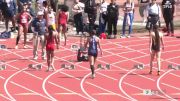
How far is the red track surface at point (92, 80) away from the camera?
53.0ft

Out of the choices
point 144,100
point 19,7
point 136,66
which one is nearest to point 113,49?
point 136,66

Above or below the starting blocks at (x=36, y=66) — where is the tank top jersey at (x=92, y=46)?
above

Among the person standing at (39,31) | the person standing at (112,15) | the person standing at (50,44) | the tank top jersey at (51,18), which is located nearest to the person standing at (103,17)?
the person standing at (112,15)

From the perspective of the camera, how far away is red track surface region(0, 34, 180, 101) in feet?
53.0

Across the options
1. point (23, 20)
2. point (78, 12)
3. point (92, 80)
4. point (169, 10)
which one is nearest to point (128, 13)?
point (169, 10)

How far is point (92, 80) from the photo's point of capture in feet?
58.9

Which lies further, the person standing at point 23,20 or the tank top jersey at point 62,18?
the tank top jersey at point 62,18

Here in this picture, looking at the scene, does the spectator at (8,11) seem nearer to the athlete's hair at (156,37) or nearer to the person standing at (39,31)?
the person standing at (39,31)

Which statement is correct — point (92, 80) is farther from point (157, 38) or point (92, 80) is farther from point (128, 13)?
point (128, 13)

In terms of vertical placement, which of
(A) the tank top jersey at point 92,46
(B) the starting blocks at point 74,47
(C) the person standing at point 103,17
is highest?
(C) the person standing at point 103,17

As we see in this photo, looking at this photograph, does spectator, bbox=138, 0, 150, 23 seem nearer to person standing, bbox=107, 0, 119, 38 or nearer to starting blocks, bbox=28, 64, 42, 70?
person standing, bbox=107, 0, 119, 38

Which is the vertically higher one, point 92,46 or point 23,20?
point 23,20

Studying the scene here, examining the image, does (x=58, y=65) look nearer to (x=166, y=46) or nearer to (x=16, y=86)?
(x=16, y=86)

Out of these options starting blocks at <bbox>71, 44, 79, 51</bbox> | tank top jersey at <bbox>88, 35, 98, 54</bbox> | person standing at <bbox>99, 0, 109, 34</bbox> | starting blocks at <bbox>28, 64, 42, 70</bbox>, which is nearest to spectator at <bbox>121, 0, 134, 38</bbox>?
person standing at <bbox>99, 0, 109, 34</bbox>
